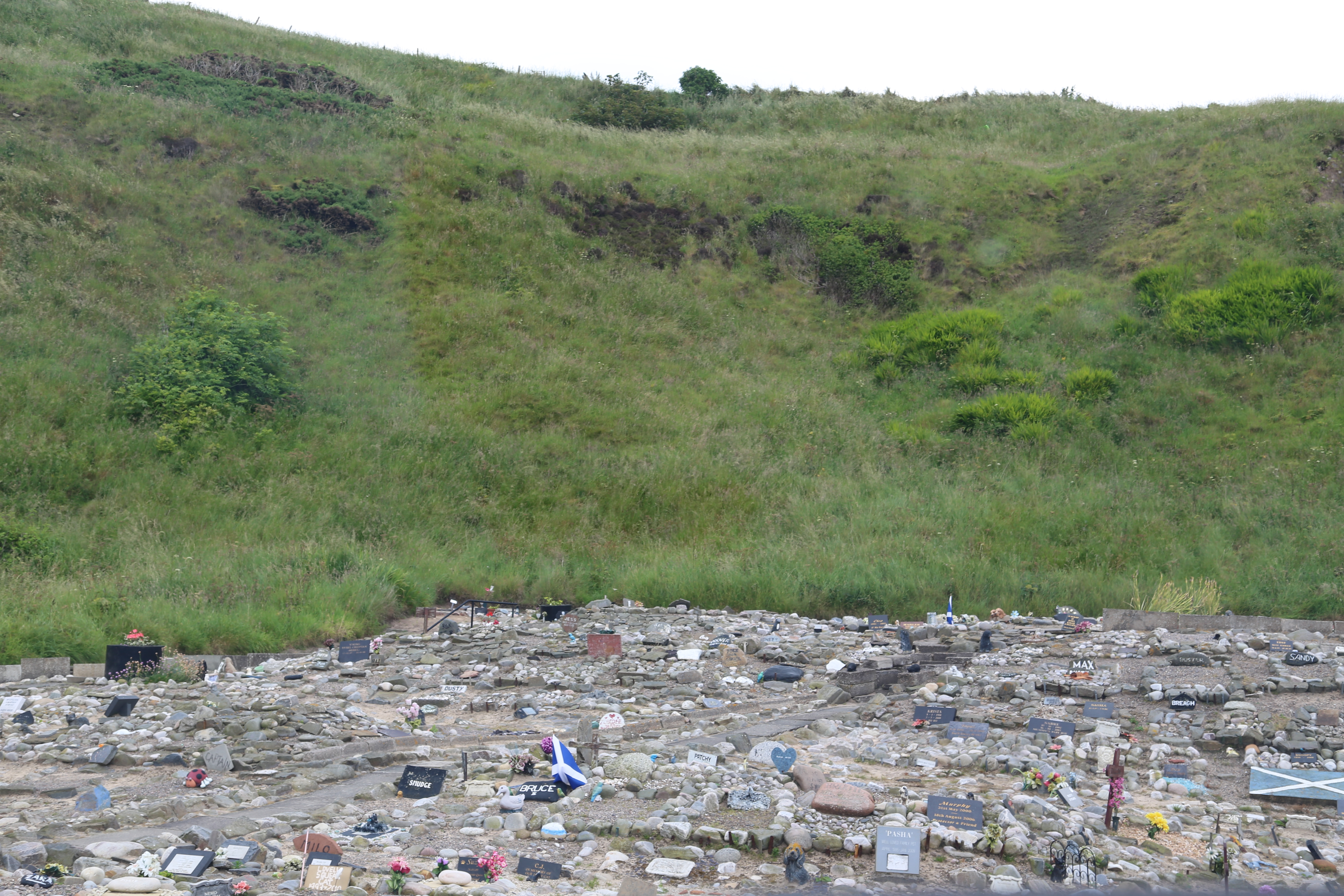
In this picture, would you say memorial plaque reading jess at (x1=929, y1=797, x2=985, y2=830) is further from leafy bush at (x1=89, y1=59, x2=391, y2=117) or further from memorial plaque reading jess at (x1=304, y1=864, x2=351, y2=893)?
leafy bush at (x1=89, y1=59, x2=391, y2=117)

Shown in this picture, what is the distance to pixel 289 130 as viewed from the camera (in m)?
26.4

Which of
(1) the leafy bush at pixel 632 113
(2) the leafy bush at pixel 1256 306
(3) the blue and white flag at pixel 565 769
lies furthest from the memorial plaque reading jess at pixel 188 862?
(1) the leafy bush at pixel 632 113

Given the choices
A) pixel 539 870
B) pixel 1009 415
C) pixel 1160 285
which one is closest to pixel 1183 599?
pixel 1009 415

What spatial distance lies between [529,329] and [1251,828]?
1862 cm

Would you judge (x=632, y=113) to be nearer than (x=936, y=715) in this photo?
No

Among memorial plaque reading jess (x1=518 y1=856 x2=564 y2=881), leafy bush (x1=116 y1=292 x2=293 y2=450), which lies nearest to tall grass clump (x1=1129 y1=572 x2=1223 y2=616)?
memorial plaque reading jess (x1=518 y1=856 x2=564 y2=881)

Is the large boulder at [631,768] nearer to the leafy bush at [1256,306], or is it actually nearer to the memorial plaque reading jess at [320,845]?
the memorial plaque reading jess at [320,845]

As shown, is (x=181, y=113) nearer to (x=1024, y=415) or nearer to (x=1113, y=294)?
(x=1024, y=415)

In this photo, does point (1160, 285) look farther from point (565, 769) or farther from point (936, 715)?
point (565, 769)

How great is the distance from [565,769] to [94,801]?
8.62 feet

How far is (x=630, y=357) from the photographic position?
2189cm

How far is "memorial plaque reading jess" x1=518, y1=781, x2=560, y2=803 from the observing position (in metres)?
5.46

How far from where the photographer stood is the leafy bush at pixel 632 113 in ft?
115

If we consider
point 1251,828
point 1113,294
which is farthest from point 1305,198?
point 1251,828
